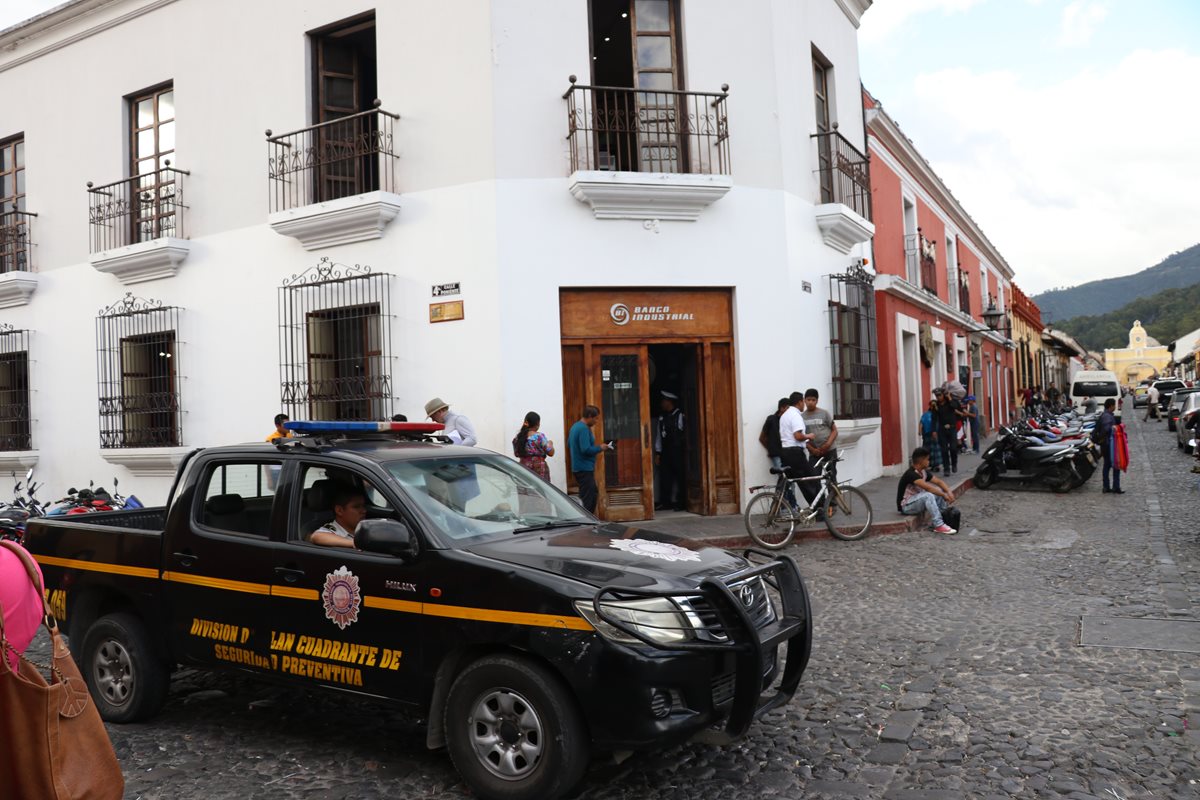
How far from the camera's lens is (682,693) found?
3.71 metres

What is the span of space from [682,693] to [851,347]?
10.7 meters

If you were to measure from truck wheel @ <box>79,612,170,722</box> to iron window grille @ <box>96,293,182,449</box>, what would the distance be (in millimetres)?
8628

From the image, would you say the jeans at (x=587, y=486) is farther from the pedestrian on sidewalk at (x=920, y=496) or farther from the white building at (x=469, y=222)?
the pedestrian on sidewalk at (x=920, y=496)

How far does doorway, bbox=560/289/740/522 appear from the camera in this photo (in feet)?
37.4

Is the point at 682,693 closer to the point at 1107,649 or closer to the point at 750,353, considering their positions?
the point at 1107,649

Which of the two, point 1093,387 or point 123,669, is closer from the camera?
point 123,669

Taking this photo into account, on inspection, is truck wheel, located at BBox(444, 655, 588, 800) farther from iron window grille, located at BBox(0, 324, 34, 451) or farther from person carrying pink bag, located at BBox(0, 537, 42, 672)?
iron window grille, located at BBox(0, 324, 34, 451)

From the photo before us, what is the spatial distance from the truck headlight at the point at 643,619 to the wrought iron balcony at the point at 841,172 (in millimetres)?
10651

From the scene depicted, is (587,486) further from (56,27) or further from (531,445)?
(56,27)

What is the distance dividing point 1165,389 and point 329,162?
44098mm

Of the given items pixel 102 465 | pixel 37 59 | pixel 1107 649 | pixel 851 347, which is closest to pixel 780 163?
pixel 851 347

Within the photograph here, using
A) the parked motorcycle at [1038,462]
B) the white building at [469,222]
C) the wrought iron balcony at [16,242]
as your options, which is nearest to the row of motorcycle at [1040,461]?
the parked motorcycle at [1038,462]

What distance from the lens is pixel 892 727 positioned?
4703 mm

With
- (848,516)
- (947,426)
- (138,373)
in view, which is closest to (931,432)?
(947,426)
